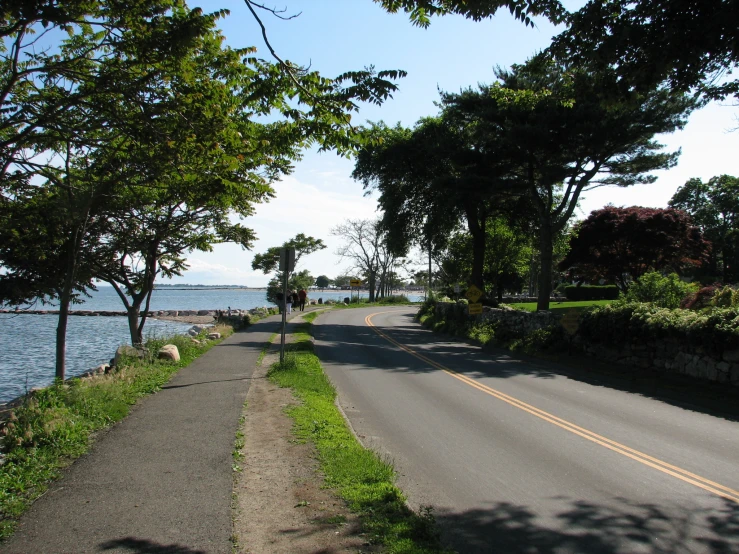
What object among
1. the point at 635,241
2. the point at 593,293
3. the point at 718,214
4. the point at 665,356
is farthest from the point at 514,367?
the point at 718,214

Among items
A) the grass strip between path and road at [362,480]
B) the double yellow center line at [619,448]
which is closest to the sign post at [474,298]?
the double yellow center line at [619,448]

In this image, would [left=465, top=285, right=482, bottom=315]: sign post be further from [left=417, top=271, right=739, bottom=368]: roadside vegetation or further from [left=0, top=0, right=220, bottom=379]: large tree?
[left=0, top=0, right=220, bottom=379]: large tree

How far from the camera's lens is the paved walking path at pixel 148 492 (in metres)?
4.11

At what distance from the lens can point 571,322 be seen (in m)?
17.3

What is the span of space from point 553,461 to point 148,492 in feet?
15.4

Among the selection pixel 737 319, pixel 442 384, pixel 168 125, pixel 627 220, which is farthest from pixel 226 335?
pixel 627 220

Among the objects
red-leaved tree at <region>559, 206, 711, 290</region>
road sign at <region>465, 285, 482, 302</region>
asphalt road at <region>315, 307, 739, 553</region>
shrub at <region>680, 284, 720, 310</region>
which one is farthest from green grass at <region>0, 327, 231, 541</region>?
red-leaved tree at <region>559, 206, 711, 290</region>

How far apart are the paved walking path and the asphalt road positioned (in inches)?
79.3

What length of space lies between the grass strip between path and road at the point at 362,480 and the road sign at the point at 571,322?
32.0 feet

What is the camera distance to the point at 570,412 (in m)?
9.85

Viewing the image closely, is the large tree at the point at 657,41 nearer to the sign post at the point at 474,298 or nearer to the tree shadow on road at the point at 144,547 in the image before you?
the tree shadow on road at the point at 144,547

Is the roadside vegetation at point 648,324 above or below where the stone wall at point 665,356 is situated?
above

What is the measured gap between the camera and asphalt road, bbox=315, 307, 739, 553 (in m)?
4.82

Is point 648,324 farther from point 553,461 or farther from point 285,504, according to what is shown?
point 285,504
